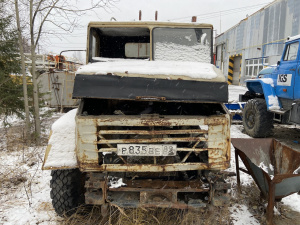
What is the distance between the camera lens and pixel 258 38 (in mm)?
14859

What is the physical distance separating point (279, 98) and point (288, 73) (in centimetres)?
69

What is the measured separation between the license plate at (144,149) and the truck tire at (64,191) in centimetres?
81

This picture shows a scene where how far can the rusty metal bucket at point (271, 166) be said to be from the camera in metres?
2.52

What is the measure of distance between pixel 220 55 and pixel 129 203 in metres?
20.5

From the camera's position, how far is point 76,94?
7.27 feet

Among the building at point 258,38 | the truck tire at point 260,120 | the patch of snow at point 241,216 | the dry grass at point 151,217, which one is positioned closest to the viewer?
the dry grass at point 151,217

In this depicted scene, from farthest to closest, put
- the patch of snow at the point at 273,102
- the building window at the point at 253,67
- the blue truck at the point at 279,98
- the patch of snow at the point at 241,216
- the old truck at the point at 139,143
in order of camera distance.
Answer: the building window at the point at 253,67 → the patch of snow at the point at 273,102 → the blue truck at the point at 279,98 → the patch of snow at the point at 241,216 → the old truck at the point at 139,143

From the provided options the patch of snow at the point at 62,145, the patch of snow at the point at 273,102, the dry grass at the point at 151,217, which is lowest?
the dry grass at the point at 151,217

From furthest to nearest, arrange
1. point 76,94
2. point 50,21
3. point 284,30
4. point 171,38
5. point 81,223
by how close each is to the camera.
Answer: point 284,30
point 50,21
point 171,38
point 81,223
point 76,94

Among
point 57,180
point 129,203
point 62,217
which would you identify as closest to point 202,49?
point 129,203

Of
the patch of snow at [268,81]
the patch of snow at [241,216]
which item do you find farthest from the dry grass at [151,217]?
the patch of snow at [268,81]

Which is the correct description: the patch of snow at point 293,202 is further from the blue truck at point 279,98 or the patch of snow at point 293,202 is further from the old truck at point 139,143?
the blue truck at point 279,98

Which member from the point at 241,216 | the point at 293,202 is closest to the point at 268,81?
the point at 293,202

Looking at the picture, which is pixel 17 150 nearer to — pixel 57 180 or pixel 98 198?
pixel 57 180
